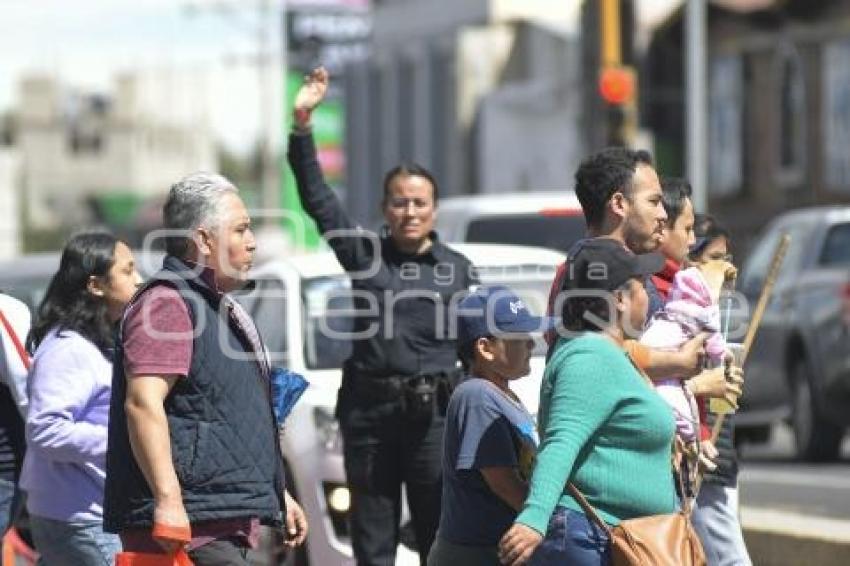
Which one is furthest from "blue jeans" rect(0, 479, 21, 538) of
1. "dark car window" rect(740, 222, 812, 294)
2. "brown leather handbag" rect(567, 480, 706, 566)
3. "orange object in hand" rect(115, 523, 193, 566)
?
"dark car window" rect(740, 222, 812, 294)

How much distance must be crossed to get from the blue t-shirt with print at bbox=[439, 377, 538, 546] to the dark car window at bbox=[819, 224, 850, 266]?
12264 mm

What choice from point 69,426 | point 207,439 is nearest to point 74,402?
point 69,426

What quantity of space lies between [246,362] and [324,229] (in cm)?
303

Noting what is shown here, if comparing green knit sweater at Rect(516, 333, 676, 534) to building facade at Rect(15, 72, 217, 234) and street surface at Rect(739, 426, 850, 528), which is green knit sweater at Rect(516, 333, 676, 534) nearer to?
street surface at Rect(739, 426, 850, 528)

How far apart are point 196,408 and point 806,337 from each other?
12671mm

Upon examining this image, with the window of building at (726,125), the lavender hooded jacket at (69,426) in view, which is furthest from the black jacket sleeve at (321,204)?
the window of building at (726,125)

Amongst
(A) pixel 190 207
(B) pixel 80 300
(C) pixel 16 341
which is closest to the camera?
(A) pixel 190 207

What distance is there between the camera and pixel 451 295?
10156mm

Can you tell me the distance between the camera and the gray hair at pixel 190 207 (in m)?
7.48

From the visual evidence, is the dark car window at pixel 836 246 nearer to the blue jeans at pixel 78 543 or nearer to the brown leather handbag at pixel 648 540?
the blue jeans at pixel 78 543

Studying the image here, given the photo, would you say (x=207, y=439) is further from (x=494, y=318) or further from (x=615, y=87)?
(x=615, y=87)

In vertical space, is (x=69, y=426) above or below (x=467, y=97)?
below

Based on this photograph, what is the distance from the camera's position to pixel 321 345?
12.6 metres

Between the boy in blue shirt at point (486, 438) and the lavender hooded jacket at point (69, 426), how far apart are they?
1501 millimetres
